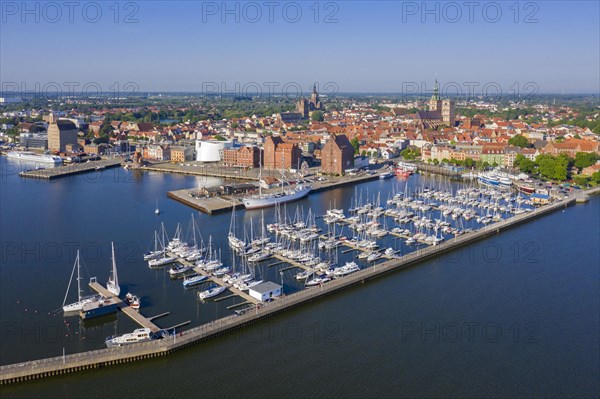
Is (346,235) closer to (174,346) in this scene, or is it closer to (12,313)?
(174,346)

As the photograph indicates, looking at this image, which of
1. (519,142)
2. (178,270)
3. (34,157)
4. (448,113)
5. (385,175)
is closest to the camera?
(178,270)

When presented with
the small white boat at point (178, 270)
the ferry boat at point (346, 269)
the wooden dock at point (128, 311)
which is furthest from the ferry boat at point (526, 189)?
the wooden dock at point (128, 311)

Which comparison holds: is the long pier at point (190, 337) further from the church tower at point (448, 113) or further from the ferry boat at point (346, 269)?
the church tower at point (448, 113)

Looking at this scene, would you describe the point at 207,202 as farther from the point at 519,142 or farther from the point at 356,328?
the point at 519,142

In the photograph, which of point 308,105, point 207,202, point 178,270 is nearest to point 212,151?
point 207,202

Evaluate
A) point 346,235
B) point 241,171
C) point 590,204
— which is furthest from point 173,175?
point 590,204

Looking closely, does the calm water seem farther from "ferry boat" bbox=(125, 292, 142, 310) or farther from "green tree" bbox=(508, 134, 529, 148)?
"green tree" bbox=(508, 134, 529, 148)

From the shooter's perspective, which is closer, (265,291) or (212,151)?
(265,291)
